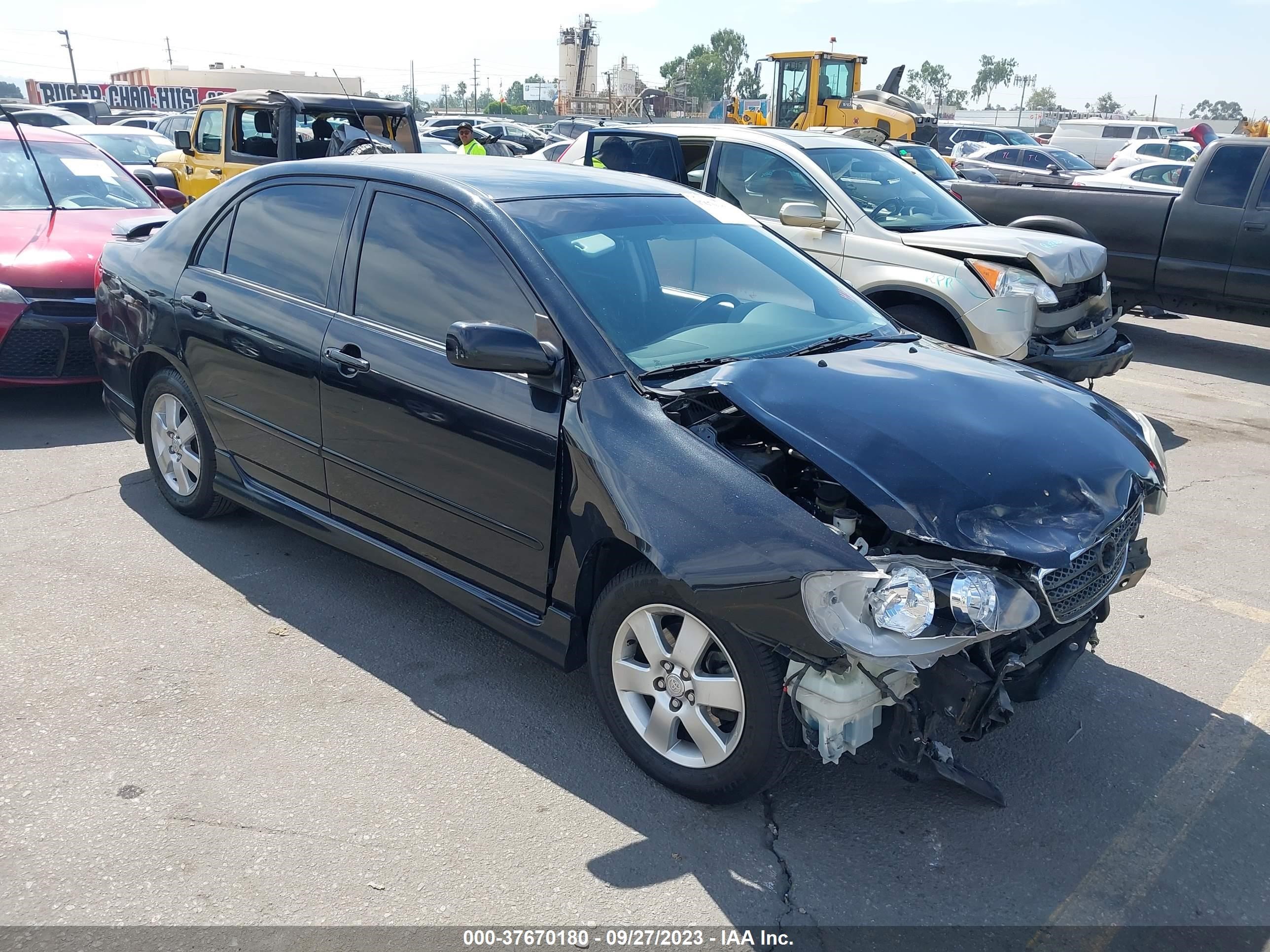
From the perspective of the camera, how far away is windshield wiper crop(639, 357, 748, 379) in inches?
128

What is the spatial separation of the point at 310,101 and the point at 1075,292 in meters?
8.29

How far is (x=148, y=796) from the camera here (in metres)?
3.07

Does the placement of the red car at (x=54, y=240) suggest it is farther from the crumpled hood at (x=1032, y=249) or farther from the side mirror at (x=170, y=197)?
the crumpled hood at (x=1032, y=249)

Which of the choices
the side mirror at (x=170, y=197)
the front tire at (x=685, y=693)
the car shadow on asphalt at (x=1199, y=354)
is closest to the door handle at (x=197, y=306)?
the front tire at (x=685, y=693)

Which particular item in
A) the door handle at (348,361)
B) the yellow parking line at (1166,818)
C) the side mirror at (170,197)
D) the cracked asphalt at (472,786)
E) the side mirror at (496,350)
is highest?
the side mirror at (496,350)

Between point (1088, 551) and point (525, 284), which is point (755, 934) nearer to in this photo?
point (1088, 551)

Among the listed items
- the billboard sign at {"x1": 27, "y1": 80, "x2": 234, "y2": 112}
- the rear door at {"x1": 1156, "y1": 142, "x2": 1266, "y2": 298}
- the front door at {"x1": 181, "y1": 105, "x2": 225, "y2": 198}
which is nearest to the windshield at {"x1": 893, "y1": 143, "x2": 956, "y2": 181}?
the rear door at {"x1": 1156, "y1": 142, "x2": 1266, "y2": 298}

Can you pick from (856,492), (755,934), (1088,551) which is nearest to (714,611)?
(856,492)

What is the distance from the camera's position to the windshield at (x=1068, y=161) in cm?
2328

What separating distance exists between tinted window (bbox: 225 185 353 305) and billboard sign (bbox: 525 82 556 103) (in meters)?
93.2

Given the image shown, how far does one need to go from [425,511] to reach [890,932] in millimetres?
2039

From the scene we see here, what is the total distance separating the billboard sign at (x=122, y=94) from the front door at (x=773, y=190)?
51.6 metres

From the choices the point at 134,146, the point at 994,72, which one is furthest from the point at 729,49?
the point at 134,146

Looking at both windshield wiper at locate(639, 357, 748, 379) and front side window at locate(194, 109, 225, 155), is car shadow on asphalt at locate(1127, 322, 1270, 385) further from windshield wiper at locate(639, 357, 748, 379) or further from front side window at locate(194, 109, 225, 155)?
front side window at locate(194, 109, 225, 155)
